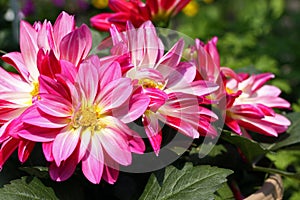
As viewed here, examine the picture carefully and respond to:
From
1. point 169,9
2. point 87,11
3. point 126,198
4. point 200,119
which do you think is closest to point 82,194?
point 126,198

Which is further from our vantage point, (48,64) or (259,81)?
(259,81)

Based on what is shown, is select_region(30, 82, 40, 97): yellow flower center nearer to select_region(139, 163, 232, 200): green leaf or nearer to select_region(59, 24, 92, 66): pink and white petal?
select_region(59, 24, 92, 66): pink and white petal

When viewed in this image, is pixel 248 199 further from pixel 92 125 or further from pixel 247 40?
pixel 247 40

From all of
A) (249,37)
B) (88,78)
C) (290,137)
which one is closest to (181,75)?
(88,78)

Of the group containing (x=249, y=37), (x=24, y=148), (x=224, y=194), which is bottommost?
(x=249, y=37)

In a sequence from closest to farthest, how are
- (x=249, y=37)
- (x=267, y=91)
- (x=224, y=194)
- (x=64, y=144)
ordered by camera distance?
(x=64, y=144) → (x=224, y=194) → (x=267, y=91) → (x=249, y=37)

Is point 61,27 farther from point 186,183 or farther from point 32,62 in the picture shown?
point 186,183

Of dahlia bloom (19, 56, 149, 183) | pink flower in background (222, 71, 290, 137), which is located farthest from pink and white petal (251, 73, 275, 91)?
dahlia bloom (19, 56, 149, 183)

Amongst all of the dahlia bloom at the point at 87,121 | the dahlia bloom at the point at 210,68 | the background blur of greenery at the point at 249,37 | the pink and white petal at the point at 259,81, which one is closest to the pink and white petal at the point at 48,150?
the dahlia bloom at the point at 87,121
